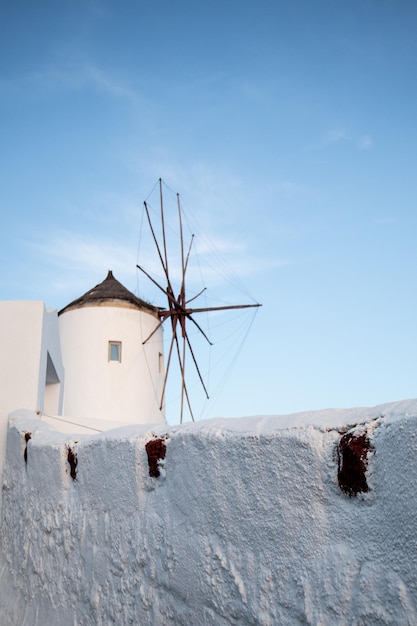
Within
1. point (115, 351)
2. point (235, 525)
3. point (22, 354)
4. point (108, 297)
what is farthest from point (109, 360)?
point (235, 525)

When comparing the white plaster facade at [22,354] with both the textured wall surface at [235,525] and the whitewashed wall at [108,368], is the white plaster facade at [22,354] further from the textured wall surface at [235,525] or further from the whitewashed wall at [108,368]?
the whitewashed wall at [108,368]

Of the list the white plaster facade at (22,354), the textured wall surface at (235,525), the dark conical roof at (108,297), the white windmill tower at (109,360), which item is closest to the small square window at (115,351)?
the white windmill tower at (109,360)

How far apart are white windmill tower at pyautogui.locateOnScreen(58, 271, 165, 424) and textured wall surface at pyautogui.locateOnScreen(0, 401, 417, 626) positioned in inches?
386

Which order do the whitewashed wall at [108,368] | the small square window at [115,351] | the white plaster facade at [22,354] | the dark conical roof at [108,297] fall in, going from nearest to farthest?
the white plaster facade at [22,354], the whitewashed wall at [108,368], the small square window at [115,351], the dark conical roof at [108,297]

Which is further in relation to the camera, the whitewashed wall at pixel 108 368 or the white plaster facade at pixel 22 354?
the whitewashed wall at pixel 108 368

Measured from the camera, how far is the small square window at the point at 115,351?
12891mm

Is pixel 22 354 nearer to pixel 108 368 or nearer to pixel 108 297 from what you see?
pixel 108 368

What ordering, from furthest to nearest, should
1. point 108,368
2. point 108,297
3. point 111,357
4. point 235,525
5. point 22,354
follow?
point 108,297, point 111,357, point 108,368, point 22,354, point 235,525

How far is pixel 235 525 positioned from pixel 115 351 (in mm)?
11410

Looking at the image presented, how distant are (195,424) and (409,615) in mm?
935

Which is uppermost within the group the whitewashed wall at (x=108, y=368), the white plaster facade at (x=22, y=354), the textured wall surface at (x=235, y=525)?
the whitewashed wall at (x=108, y=368)

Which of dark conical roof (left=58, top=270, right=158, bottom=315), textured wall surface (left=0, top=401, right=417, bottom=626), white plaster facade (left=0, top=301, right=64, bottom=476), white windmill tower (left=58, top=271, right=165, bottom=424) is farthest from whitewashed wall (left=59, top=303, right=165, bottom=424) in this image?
textured wall surface (left=0, top=401, right=417, bottom=626)

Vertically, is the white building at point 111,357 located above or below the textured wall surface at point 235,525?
above

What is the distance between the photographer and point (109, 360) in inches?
505
